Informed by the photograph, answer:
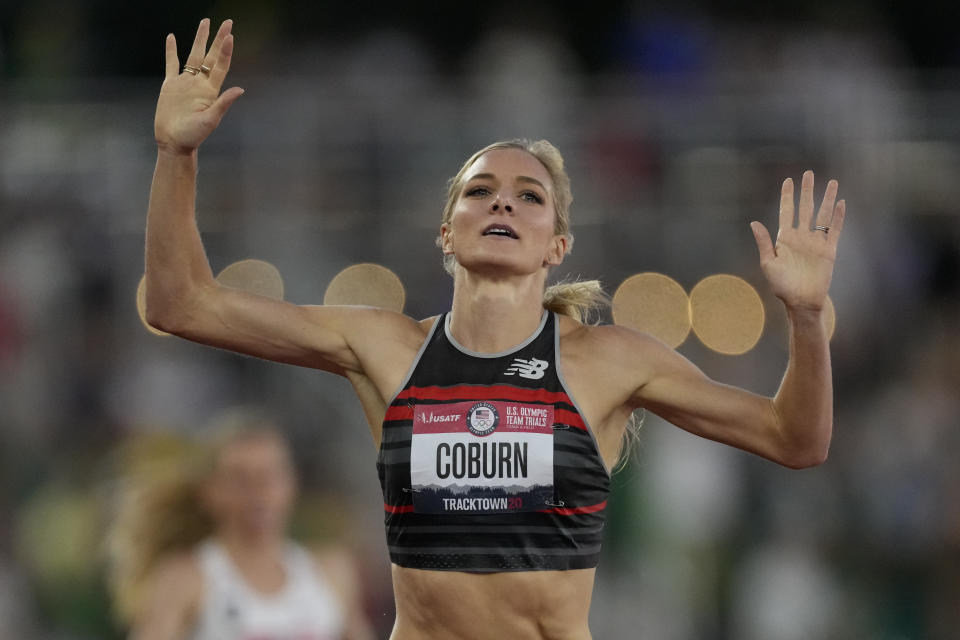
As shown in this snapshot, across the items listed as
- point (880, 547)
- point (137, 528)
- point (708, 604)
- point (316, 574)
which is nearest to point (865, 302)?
point (880, 547)

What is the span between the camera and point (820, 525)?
6.95 metres

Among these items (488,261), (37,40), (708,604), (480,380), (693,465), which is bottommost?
(708,604)

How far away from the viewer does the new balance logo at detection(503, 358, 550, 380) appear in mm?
3373

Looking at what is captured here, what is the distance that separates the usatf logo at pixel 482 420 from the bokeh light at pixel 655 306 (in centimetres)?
408

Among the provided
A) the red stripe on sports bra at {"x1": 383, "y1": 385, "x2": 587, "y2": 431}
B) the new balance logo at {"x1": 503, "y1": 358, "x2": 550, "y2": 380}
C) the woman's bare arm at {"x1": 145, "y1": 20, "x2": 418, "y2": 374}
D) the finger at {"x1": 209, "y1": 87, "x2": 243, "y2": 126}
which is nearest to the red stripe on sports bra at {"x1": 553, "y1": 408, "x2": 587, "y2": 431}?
the red stripe on sports bra at {"x1": 383, "y1": 385, "x2": 587, "y2": 431}

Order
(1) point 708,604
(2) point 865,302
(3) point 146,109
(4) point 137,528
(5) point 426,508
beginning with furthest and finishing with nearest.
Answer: (2) point 865,302
(3) point 146,109
(1) point 708,604
(4) point 137,528
(5) point 426,508

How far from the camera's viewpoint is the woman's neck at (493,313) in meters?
3.48

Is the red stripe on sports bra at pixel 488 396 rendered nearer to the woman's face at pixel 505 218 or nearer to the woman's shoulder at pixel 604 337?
the woman's shoulder at pixel 604 337

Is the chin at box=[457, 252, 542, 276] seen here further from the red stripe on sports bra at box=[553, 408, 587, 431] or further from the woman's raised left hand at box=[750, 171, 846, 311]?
the woman's raised left hand at box=[750, 171, 846, 311]

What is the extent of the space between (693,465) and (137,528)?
332 centimetres

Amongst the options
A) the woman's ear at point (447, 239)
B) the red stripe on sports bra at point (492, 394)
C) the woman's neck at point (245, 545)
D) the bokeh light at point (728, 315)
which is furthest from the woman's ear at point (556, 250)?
the bokeh light at point (728, 315)

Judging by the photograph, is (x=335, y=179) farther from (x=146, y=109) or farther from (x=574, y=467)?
(x=574, y=467)

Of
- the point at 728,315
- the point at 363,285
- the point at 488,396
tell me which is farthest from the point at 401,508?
the point at 728,315

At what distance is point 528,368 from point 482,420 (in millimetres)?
220
